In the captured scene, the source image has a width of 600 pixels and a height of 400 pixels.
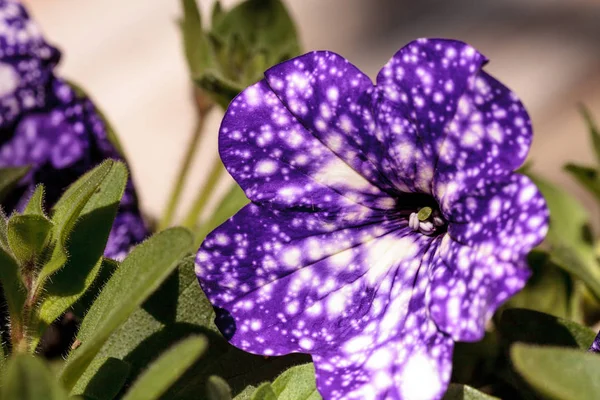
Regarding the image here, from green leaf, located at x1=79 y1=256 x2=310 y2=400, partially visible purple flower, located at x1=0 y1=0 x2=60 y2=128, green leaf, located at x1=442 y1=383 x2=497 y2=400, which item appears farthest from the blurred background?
green leaf, located at x1=442 y1=383 x2=497 y2=400

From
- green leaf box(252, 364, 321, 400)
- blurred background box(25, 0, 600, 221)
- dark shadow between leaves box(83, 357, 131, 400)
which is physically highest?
green leaf box(252, 364, 321, 400)

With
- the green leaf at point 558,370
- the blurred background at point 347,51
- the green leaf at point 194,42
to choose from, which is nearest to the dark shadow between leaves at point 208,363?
the green leaf at point 558,370

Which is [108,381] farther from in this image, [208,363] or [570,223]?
[570,223]

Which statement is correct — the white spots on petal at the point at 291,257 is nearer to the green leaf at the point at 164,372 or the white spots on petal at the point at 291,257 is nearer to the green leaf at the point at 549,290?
the green leaf at the point at 164,372

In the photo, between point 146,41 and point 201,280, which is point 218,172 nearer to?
point 201,280

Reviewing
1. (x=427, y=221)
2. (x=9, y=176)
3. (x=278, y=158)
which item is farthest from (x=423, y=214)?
(x=9, y=176)

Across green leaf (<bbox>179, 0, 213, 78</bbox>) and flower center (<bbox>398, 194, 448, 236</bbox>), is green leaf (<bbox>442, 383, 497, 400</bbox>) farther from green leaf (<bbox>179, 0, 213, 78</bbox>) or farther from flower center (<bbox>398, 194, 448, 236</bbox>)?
green leaf (<bbox>179, 0, 213, 78</bbox>)

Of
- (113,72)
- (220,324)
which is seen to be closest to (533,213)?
(220,324)
